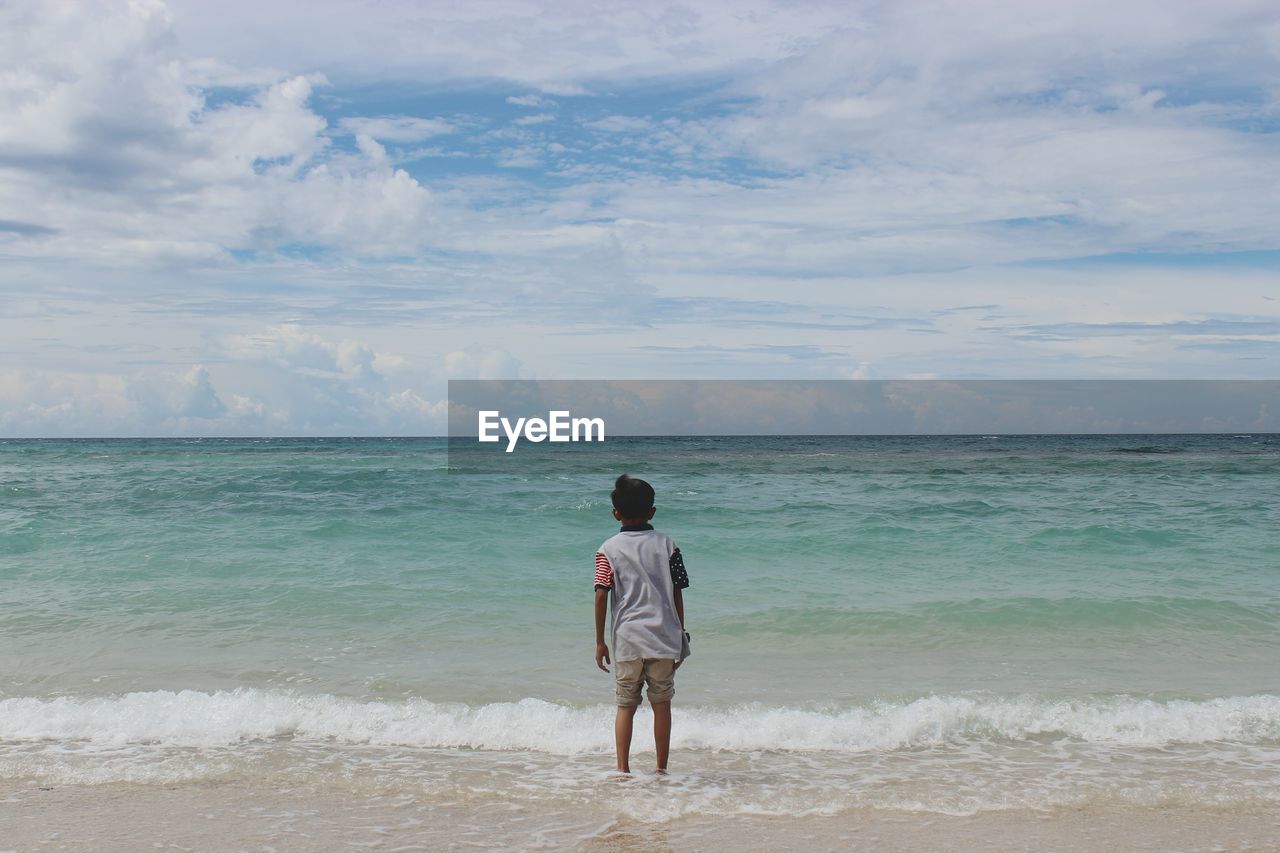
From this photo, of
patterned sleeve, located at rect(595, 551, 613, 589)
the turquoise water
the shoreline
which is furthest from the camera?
the turquoise water

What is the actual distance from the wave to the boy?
114cm

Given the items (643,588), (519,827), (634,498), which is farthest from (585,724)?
(634,498)

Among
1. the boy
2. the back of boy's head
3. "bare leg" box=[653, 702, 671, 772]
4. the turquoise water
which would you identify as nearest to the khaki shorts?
the boy

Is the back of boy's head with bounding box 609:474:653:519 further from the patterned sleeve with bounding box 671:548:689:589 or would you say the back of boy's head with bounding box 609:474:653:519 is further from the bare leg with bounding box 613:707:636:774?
the bare leg with bounding box 613:707:636:774

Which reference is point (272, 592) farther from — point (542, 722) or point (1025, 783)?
point (1025, 783)

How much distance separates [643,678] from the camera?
5016mm

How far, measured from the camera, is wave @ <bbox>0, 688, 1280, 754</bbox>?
593 centimetres

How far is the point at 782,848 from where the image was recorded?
4273 millimetres

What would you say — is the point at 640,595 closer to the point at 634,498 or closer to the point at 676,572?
the point at 676,572

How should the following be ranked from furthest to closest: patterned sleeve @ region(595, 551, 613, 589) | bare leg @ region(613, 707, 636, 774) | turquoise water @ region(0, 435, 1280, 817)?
turquoise water @ region(0, 435, 1280, 817) → bare leg @ region(613, 707, 636, 774) → patterned sleeve @ region(595, 551, 613, 589)

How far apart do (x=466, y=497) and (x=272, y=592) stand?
10431mm

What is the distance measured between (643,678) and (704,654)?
3.36 meters

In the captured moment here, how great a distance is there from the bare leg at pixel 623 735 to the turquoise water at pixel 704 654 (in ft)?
0.93

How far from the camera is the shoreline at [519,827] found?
431 centimetres
